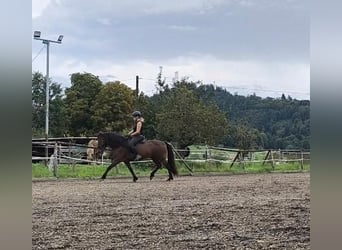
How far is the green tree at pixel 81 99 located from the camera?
1.49 meters

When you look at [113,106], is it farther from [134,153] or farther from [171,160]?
[171,160]

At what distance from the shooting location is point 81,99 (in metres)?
1.50

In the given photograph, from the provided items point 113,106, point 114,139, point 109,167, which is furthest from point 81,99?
point 109,167

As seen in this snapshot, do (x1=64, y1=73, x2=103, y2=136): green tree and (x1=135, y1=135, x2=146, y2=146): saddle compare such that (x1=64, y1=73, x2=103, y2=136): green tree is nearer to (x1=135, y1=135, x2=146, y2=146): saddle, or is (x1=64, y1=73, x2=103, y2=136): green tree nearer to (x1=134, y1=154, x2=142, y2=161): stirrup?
(x1=135, y1=135, x2=146, y2=146): saddle

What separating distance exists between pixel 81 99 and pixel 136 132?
1.38 metres

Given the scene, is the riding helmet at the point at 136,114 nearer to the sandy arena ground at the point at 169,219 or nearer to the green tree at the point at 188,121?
the green tree at the point at 188,121

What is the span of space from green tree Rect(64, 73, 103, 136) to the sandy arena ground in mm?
327

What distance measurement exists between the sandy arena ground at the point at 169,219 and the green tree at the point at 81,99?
1.07 ft
